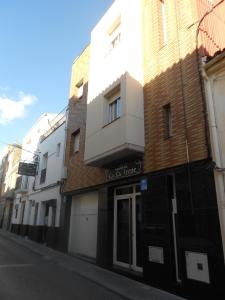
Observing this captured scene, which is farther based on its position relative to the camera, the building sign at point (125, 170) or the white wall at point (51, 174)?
the white wall at point (51, 174)

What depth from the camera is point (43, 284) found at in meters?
7.06

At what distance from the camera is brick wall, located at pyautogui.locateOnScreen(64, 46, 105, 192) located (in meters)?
11.4

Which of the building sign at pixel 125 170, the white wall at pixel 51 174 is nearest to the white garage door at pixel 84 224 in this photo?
the white wall at pixel 51 174

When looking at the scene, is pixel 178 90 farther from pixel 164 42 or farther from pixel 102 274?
pixel 102 274

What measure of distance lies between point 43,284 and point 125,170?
13.3 ft

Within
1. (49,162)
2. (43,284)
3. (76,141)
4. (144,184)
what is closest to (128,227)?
(144,184)

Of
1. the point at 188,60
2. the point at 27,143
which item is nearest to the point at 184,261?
the point at 188,60

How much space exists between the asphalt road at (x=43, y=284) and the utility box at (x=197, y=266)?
1778mm

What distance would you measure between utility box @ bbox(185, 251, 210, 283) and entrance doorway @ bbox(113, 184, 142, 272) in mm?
2407

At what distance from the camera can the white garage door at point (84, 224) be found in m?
11.2

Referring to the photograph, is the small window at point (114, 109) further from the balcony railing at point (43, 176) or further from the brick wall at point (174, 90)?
the balcony railing at point (43, 176)

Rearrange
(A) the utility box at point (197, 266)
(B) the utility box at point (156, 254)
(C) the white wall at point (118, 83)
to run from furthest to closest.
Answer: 1. (C) the white wall at point (118, 83)
2. (B) the utility box at point (156, 254)
3. (A) the utility box at point (197, 266)

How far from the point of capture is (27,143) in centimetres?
2641

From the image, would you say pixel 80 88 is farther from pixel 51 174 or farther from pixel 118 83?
pixel 118 83
